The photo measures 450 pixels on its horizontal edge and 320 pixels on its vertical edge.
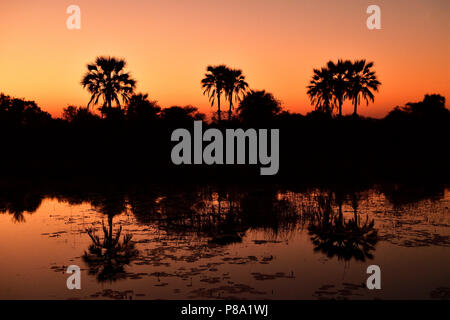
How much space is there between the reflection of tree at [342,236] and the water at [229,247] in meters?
0.03

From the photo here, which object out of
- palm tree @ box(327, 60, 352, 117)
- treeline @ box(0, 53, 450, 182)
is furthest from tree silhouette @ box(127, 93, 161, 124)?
palm tree @ box(327, 60, 352, 117)

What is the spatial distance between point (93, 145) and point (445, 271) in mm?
38690

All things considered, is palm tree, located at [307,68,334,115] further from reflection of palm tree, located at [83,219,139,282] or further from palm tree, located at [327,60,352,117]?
reflection of palm tree, located at [83,219,139,282]

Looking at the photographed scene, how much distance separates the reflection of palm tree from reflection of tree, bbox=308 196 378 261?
17.1 feet

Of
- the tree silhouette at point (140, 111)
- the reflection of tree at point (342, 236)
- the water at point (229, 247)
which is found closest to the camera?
the water at point (229, 247)

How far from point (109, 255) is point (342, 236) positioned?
685cm

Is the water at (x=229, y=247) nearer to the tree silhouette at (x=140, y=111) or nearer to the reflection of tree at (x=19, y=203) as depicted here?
the reflection of tree at (x=19, y=203)

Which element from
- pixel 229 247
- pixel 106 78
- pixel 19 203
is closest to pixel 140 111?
pixel 106 78

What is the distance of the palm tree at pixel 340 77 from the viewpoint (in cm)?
4472

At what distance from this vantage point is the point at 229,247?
12.1 m

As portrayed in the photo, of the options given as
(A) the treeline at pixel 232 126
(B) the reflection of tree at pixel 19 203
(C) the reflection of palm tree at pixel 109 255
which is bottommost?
(C) the reflection of palm tree at pixel 109 255

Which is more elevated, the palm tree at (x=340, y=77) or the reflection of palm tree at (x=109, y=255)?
the palm tree at (x=340, y=77)

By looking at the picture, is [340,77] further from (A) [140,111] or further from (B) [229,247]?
(B) [229,247]

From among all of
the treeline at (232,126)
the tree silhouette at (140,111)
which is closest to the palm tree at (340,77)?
the treeline at (232,126)
